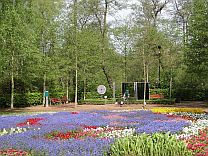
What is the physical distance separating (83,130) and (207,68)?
20.7 metres

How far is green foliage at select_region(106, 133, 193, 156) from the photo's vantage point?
6801mm

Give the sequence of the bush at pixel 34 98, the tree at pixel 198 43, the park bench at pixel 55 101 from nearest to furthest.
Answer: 1. the tree at pixel 198 43
2. the bush at pixel 34 98
3. the park bench at pixel 55 101

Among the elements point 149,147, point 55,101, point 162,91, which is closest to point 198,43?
point 162,91

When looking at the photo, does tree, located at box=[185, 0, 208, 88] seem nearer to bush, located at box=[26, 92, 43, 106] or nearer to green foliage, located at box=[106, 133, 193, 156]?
bush, located at box=[26, 92, 43, 106]

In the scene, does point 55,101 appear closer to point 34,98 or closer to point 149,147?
point 34,98

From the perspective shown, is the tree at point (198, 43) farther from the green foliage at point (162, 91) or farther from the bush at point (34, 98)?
the bush at point (34, 98)

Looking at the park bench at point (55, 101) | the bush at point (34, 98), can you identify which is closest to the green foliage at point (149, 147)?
the bush at point (34, 98)

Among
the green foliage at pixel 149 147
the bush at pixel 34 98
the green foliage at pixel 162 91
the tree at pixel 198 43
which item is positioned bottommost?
the green foliage at pixel 149 147

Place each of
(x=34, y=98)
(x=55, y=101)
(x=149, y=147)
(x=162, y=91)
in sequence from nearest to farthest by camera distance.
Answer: (x=149, y=147) → (x=34, y=98) → (x=55, y=101) → (x=162, y=91)

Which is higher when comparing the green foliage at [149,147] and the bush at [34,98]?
the bush at [34,98]

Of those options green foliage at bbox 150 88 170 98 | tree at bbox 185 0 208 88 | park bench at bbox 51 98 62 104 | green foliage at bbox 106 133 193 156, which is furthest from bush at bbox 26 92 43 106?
green foliage at bbox 106 133 193 156

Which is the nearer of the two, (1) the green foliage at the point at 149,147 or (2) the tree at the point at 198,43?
(1) the green foliage at the point at 149,147

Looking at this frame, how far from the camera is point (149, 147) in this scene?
22.4 feet

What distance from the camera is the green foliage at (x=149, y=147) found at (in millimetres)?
6801
